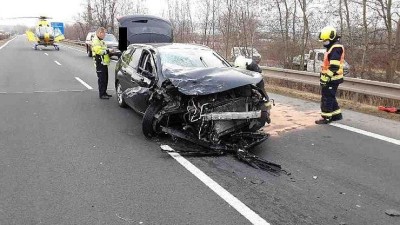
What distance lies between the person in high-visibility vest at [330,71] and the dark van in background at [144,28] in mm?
10645

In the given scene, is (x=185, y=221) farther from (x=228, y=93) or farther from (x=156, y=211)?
(x=228, y=93)

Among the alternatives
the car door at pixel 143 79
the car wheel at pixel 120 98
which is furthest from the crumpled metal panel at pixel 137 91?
the car wheel at pixel 120 98

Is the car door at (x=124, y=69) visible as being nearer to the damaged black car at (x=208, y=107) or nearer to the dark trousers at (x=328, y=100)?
the damaged black car at (x=208, y=107)

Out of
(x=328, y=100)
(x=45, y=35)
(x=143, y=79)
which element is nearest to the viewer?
(x=143, y=79)

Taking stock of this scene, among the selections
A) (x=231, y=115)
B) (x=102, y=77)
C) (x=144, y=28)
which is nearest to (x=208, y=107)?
(x=231, y=115)

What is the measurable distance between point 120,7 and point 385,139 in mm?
43559

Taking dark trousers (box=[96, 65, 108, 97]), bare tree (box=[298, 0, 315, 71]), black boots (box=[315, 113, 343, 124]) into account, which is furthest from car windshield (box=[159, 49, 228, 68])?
bare tree (box=[298, 0, 315, 71])

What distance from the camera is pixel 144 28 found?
17406 mm

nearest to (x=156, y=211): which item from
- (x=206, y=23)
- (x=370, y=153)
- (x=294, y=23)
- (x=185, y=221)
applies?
(x=185, y=221)

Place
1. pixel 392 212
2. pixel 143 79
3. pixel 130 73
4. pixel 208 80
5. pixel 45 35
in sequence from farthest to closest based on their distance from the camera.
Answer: pixel 45 35 < pixel 130 73 < pixel 143 79 < pixel 208 80 < pixel 392 212

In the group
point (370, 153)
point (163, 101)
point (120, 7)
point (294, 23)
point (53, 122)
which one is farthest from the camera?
point (120, 7)

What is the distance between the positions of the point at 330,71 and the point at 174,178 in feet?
13.7

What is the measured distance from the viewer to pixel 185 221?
349 centimetres

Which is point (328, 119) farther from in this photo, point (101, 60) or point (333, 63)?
point (101, 60)
